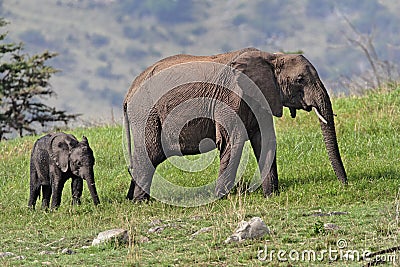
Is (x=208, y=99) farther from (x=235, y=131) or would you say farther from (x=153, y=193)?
(x=153, y=193)

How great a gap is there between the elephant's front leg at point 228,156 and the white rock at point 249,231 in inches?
166

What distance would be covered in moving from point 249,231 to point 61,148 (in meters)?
5.93

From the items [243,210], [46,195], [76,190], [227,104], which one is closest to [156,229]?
[243,210]

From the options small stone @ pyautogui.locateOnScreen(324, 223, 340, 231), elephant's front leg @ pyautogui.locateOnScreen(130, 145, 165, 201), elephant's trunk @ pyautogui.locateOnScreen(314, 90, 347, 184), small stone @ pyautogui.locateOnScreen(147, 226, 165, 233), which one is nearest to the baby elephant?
elephant's front leg @ pyautogui.locateOnScreen(130, 145, 165, 201)

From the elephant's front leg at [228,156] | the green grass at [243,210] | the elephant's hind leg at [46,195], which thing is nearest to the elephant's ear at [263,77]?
the elephant's front leg at [228,156]

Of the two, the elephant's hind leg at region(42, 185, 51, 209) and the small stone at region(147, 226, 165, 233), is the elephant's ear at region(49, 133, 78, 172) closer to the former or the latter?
the elephant's hind leg at region(42, 185, 51, 209)

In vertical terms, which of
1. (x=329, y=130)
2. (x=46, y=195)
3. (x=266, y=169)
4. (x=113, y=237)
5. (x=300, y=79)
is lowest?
(x=113, y=237)

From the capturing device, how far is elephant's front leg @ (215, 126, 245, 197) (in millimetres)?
14523

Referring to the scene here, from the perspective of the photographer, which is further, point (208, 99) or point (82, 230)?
point (208, 99)

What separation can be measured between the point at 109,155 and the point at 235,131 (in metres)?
8.29

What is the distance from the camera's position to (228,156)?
14.7m

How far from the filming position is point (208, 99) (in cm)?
1499

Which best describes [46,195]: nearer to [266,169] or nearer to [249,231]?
[266,169]

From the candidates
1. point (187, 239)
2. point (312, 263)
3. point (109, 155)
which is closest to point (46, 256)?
point (187, 239)
